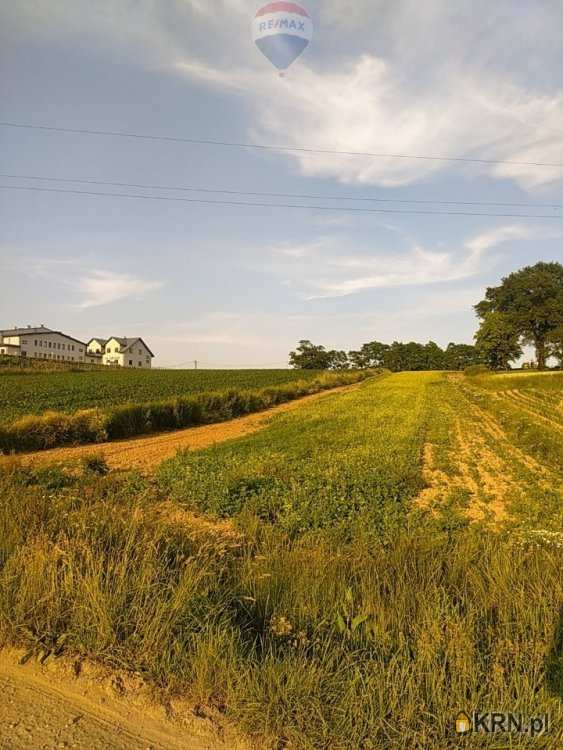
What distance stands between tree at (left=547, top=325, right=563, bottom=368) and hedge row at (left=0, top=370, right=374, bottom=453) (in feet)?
161

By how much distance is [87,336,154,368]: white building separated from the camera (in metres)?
116

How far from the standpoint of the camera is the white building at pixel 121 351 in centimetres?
11638

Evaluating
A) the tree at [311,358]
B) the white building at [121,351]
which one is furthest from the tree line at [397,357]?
the white building at [121,351]

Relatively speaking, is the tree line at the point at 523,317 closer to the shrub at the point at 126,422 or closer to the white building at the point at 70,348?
the shrub at the point at 126,422

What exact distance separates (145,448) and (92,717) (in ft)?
42.5

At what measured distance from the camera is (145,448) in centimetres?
1523

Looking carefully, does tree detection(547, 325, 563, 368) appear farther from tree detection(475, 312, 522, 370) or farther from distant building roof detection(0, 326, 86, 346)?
distant building roof detection(0, 326, 86, 346)

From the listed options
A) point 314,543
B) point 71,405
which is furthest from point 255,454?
point 71,405

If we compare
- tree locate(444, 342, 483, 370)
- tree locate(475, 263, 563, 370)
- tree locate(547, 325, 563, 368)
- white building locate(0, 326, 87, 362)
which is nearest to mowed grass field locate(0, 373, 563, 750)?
tree locate(547, 325, 563, 368)

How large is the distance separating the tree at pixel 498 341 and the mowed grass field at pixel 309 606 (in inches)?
2717

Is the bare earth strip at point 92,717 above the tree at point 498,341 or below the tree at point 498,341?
below

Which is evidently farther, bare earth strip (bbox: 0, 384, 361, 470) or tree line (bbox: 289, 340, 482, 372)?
tree line (bbox: 289, 340, 482, 372)

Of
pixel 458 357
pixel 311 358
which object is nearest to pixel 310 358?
pixel 311 358

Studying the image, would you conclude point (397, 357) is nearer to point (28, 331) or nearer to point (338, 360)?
point (338, 360)
